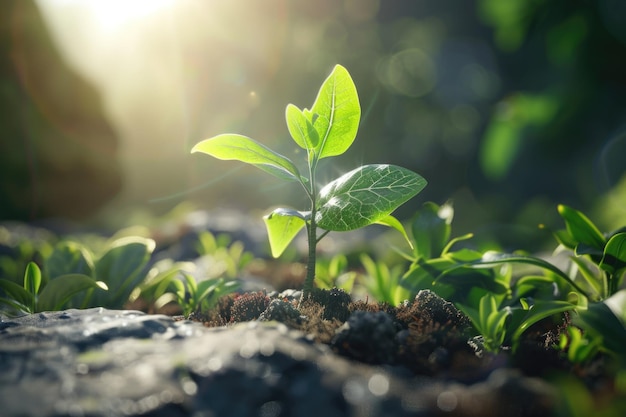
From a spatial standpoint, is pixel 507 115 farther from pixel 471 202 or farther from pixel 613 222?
pixel 613 222

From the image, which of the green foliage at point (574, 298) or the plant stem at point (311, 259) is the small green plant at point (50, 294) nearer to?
the plant stem at point (311, 259)

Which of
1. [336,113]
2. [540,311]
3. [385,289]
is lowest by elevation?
[385,289]

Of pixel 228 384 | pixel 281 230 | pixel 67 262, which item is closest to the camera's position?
pixel 228 384

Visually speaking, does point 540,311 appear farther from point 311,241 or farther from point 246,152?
point 246,152

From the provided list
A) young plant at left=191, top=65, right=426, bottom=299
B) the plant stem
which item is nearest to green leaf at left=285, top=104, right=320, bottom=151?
young plant at left=191, top=65, right=426, bottom=299

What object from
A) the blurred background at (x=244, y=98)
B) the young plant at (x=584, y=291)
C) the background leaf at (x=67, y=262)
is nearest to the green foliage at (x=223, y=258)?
the background leaf at (x=67, y=262)

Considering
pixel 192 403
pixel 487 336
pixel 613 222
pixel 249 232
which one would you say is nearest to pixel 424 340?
pixel 487 336

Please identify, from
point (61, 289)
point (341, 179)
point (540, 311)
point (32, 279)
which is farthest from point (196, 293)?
point (540, 311)
